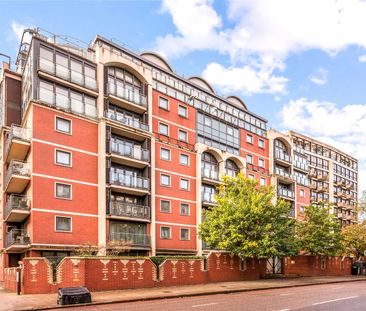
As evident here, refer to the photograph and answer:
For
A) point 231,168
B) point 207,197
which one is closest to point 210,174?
point 207,197

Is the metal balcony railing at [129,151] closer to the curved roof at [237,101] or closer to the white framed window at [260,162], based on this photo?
the curved roof at [237,101]

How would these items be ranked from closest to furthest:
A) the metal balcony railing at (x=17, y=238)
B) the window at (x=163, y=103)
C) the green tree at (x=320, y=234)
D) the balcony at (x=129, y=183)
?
the metal balcony railing at (x=17, y=238) < the balcony at (x=129, y=183) < the window at (x=163, y=103) < the green tree at (x=320, y=234)

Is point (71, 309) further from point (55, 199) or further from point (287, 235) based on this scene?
point (287, 235)

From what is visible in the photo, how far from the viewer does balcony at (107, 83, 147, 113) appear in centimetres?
3473

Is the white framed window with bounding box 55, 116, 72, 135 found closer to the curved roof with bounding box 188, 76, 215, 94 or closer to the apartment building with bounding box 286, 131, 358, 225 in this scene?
the curved roof with bounding box 188, 76, 215, 94

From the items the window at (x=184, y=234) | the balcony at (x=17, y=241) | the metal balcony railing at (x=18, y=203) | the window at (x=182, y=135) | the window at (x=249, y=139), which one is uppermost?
the window at (x=249, y=139)

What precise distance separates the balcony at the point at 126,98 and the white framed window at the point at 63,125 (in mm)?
4608

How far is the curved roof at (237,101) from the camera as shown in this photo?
51.6m

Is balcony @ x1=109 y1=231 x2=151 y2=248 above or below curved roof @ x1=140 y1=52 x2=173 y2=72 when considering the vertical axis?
below

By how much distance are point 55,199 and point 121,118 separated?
30.1 feet

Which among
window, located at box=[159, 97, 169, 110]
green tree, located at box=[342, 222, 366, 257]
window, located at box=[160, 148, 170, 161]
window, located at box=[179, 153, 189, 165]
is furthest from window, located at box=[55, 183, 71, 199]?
green tree, located at box=[342, 222, 366, 257]

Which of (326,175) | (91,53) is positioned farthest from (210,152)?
(326,175)

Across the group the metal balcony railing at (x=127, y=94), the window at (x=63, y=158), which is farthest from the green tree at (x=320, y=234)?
the window at (x=63, y=158)

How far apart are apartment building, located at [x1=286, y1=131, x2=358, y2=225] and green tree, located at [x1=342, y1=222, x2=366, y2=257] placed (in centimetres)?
3609
